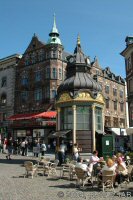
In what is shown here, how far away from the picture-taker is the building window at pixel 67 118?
2138 cm

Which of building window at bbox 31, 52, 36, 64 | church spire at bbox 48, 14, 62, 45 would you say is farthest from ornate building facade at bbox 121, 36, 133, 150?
building window at bbox 31, 52, 36, 64

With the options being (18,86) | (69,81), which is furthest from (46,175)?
(18,86)

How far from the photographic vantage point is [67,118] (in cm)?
2155

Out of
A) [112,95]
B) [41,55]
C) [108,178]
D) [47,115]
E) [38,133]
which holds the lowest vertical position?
[108,178]

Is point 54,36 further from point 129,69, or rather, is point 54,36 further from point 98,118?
point 98,118

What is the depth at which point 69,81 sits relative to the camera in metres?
22.3

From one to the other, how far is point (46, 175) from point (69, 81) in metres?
8.44

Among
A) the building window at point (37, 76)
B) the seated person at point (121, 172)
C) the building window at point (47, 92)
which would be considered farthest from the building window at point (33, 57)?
the seated person at point (121, 172)

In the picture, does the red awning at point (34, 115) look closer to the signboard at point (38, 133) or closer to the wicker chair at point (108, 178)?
the signboard at point (38, 133)

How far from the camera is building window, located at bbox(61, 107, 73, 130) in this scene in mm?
21375

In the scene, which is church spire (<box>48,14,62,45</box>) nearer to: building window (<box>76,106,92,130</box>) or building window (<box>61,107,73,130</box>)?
building window (<box>61,107,73,130</box>)

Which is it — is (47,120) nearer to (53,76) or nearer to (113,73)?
(53,76)

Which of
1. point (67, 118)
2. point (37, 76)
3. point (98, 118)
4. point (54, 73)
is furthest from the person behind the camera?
point (37, 76)

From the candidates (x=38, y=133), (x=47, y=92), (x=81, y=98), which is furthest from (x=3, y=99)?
(x=81, y=98)
